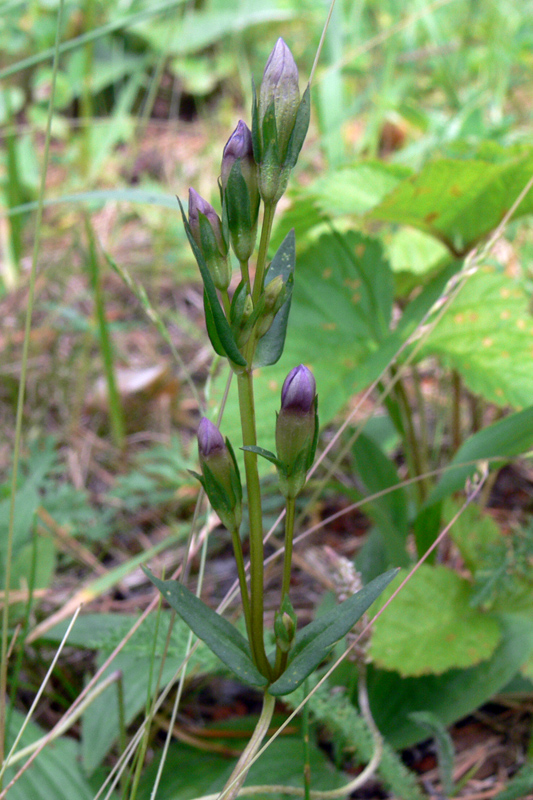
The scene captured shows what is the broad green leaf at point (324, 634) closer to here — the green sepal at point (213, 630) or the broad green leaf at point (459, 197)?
the green sepal at point (213, 630)

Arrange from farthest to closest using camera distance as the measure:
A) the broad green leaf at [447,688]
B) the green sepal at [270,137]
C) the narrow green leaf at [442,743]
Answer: the broad green leaf at [447,688] < the narrow green leaf at [442,743] < the green sepal at [270,137]

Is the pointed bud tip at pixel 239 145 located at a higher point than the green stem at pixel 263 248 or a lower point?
higher

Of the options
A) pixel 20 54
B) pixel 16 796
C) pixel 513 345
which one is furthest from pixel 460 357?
pixel 20 54

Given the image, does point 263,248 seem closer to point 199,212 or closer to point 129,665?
point 199,212

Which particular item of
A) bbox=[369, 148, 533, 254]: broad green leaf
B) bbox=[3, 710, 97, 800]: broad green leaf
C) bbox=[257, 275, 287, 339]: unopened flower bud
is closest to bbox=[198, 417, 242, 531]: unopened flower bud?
bbox=[257, 275, 287, 339]: unopened flower bud

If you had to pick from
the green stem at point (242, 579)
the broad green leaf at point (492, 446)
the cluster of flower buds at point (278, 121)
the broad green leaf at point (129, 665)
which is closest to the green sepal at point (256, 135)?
the cluster of flower buds at point (278, 121)

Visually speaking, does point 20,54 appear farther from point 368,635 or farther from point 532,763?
point 532,763
